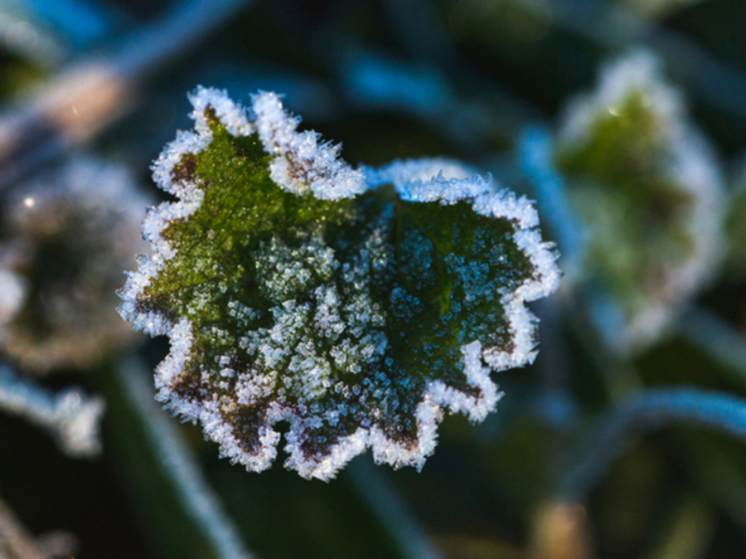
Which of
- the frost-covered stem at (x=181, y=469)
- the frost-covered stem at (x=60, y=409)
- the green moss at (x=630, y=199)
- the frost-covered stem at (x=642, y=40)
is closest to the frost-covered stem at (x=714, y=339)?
the green moss at (x=630, y=199)

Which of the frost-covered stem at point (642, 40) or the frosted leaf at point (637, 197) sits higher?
the frost-covered stem at point (642, 40)

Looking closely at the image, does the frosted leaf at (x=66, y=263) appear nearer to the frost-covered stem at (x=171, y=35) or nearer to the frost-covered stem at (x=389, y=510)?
the frost-covered stem at (x=171, y=35)

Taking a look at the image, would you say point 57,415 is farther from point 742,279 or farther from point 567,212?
point 742,279

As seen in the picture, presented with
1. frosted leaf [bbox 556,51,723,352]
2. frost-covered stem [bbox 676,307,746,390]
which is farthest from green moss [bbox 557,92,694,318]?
frost-covered stem [bbox 676,307,746,390]

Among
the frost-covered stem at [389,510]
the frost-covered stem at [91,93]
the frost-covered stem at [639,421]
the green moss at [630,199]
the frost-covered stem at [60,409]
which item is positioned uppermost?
the frost-covered stem at [91,93]

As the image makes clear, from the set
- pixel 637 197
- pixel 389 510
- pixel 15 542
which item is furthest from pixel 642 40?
pixel 15 542

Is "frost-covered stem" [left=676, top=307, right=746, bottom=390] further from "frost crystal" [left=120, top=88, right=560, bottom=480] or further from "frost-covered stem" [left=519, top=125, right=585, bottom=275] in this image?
"frost crystal" [left=120, top=88, right=560, bottom=480]
